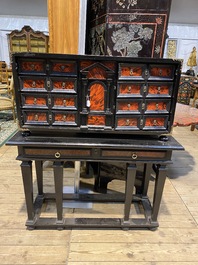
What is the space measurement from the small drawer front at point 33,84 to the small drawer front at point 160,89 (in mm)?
638

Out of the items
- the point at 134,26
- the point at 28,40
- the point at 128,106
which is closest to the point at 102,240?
the point at 128,106

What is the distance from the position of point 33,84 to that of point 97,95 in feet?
1.26

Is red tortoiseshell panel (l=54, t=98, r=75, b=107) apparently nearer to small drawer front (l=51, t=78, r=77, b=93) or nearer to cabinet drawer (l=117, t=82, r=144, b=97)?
small drawer front (l=51, t=78, r=77, b=93)

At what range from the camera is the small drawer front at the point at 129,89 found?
1280 mm

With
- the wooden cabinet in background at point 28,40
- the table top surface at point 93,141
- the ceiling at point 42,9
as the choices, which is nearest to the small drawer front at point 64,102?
the table top surface at point 93,141

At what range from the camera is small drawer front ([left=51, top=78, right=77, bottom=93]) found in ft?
4.18

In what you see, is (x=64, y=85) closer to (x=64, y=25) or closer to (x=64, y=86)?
(x=64, y=86)

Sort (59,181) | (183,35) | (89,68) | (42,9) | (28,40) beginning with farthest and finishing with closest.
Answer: (183,35) → (28,40) → (42,9) → (59,181) → (89,68)

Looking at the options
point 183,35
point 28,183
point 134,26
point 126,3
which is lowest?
point 28,183

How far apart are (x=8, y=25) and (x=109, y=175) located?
7.02 metres

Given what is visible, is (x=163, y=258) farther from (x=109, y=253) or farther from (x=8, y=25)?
(x=8, y=25)

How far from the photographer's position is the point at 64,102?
4.31 ft

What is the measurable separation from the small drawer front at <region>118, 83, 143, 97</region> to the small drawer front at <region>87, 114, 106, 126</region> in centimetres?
18

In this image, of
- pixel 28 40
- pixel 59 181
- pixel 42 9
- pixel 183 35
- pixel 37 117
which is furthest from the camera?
pixel 183 35
